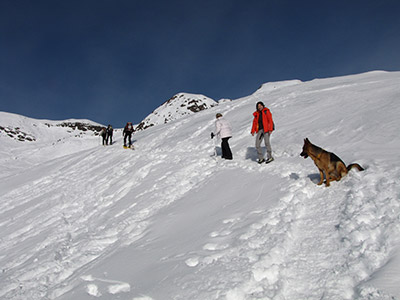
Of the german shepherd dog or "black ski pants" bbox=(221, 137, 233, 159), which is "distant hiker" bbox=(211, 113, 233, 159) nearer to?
"black ski pants" bbox=(221, 137, 233, 159)

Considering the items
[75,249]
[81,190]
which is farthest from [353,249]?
[81,190]

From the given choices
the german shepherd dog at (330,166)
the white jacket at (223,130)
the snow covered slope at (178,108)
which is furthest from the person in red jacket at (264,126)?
the snow covered slope at (178,108)

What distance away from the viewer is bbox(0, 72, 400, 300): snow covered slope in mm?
3088

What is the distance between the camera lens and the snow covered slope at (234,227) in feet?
10.1

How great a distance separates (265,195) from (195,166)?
4.35 m

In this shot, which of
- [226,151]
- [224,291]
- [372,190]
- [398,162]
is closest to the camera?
[224,291]

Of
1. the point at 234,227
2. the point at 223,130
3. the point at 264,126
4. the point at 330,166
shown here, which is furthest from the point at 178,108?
the point at 234,227

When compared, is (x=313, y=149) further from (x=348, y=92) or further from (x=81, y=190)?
(x=81, y=190)

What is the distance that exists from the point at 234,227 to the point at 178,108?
341 ft

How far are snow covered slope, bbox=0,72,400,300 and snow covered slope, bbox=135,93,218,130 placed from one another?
85.1 meters

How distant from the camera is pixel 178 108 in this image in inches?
4183

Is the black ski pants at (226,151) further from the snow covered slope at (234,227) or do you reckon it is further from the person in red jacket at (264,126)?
the person in red jacket at (264,126)

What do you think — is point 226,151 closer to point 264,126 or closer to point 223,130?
point 223,130

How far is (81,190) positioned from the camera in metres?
11.0
